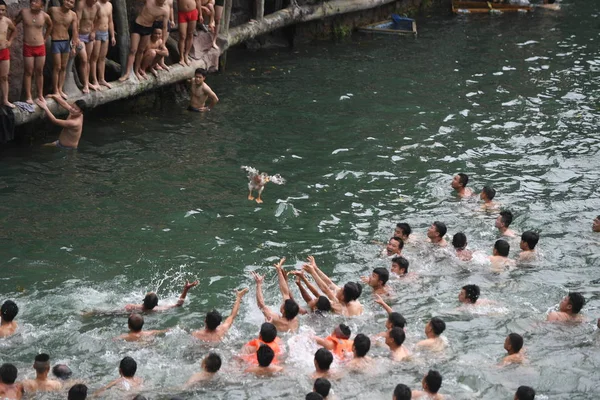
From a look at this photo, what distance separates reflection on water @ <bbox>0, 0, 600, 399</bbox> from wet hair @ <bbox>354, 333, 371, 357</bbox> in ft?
1.02

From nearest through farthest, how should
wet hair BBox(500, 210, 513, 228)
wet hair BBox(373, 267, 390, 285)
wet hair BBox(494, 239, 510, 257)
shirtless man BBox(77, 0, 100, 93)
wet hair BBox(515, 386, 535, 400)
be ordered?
wet hair BBox(515, 386, 535, 400) < wet hair BBox(373, 267, 390, 285) < wet hair BBox(494, 239, 510, 257) < wet hair BBox(500, 210, 513, 228) < shirtless man BBox(77, 0, 100, 93)

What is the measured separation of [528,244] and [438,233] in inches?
55.9

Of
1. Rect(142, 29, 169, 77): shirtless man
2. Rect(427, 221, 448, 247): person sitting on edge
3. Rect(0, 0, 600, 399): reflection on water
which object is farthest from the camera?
Rect(142, 29, 169, 77): shirtless man

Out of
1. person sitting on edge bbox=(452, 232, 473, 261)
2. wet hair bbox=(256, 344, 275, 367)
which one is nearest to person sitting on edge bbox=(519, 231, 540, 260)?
person sitting on edge bbox=(452, 232, 473, 261)

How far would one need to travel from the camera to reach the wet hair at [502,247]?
48.5 ft

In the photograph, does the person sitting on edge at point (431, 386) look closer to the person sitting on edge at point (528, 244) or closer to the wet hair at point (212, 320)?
the wet hair at point (212, 320)

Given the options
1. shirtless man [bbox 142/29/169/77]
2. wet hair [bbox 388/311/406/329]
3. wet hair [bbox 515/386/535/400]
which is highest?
shirtless man [bbox 142/29/169/77]

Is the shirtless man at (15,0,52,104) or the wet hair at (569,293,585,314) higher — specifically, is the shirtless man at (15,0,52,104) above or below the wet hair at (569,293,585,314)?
above

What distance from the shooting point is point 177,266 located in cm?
1462

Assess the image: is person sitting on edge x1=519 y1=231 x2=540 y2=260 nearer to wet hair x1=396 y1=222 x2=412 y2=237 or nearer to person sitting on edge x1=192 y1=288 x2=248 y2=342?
wet hair x1=396 y1=222 x2=412 y2=237

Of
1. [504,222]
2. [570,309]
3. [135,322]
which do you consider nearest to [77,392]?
[135,322]

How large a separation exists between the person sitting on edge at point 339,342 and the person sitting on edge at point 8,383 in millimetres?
3757

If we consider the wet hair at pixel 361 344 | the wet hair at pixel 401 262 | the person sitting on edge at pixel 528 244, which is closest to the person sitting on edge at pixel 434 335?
the wet hair at pixel 361 344

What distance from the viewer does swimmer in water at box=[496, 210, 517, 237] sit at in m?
15.9
